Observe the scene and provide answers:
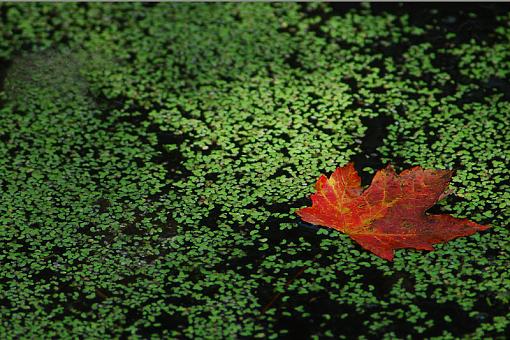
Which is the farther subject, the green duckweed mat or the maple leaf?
the maple leaf

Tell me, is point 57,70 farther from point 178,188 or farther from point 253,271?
point 253,271

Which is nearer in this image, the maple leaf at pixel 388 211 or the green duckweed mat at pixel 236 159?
the green duckweed mat at pixel 236 159

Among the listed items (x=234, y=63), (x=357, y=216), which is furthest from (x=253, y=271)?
(x=234, y=63)

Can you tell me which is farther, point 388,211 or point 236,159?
point 236,159
